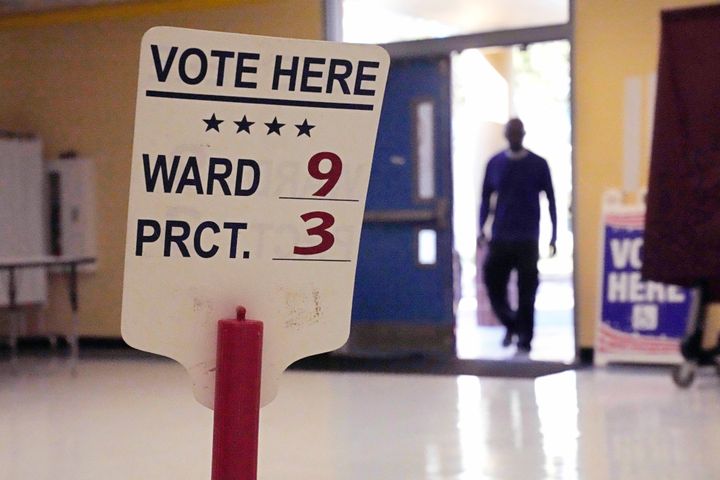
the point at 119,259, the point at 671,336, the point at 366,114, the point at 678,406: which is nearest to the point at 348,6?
the point at 119,259

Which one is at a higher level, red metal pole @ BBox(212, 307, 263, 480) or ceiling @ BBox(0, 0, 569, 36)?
ceiling @ BBox(0, 0, 569, 36)

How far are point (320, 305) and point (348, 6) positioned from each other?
550cm

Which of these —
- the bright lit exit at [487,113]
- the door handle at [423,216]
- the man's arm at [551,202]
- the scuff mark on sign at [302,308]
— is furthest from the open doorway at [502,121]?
the scuff mark on sign at [302,308]

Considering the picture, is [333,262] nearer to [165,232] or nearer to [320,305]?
[320,305]

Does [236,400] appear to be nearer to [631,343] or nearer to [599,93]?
[631,343]

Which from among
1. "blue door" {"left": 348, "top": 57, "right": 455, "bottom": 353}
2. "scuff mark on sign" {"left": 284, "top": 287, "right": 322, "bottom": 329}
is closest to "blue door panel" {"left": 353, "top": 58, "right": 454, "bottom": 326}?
"blue door" {"left": 348, "top": 57, "right": 455, "bottom": 353}

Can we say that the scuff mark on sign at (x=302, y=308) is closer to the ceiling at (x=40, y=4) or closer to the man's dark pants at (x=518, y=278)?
the man's dark pants at (x=518, y=278)

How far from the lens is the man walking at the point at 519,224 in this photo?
262 inches

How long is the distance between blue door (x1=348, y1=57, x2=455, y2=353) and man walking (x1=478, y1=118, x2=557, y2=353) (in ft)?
1.38

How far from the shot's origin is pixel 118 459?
3613mm

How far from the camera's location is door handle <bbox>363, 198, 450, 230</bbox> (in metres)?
6.52

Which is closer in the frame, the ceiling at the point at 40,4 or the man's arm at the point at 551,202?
the man's arm at the point at 551,202

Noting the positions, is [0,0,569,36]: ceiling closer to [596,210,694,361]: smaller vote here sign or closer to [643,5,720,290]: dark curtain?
[643,5,720,290]: dark curtain

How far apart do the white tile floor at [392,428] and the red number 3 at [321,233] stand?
1.85 m
